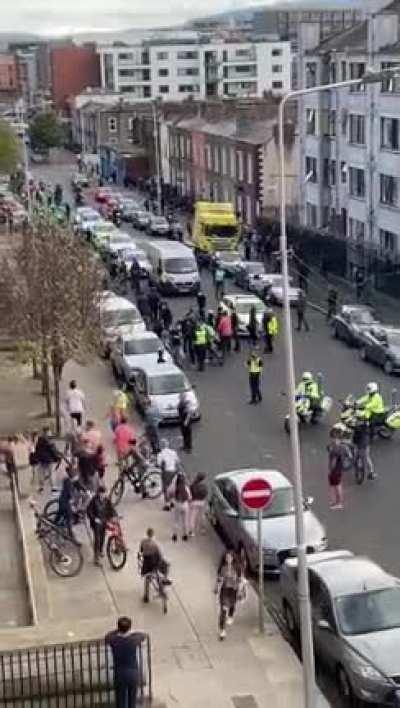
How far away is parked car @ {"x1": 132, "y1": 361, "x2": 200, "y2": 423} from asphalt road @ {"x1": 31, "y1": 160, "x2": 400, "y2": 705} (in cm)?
73

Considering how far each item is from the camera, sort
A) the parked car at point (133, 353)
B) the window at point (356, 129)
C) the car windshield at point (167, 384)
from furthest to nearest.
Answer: the window at point (356, 129), the parked car at point (133, 353), the car windshield at point (167, 384)

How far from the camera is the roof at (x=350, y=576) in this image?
52.7 ft

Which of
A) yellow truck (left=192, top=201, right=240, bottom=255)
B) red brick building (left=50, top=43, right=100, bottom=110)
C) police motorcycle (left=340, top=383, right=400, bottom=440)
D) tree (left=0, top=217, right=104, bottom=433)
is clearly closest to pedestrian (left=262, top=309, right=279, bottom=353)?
tree (left=0, top=217, right=104, bottom=433)

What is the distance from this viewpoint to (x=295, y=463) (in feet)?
46.1

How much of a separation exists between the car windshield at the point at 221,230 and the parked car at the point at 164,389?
89.5 ft

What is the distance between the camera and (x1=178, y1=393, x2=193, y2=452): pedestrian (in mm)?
26641

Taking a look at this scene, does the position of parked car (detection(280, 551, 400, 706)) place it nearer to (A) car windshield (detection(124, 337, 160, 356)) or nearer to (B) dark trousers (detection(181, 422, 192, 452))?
(B) dark trousers (detection(181, 422, 192, 452))

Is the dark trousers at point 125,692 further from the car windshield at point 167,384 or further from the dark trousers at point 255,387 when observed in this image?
the dark trousers at point 255,387

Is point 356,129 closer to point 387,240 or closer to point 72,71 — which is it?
point 387,240

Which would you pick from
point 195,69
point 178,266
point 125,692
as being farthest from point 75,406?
point 195,69

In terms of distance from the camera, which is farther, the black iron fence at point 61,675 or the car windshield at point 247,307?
the car windshield at point 247,307

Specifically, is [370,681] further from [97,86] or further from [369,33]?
[97,86]

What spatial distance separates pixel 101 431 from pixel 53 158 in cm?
11406

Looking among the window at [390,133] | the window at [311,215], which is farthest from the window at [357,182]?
the window at [311,215]
